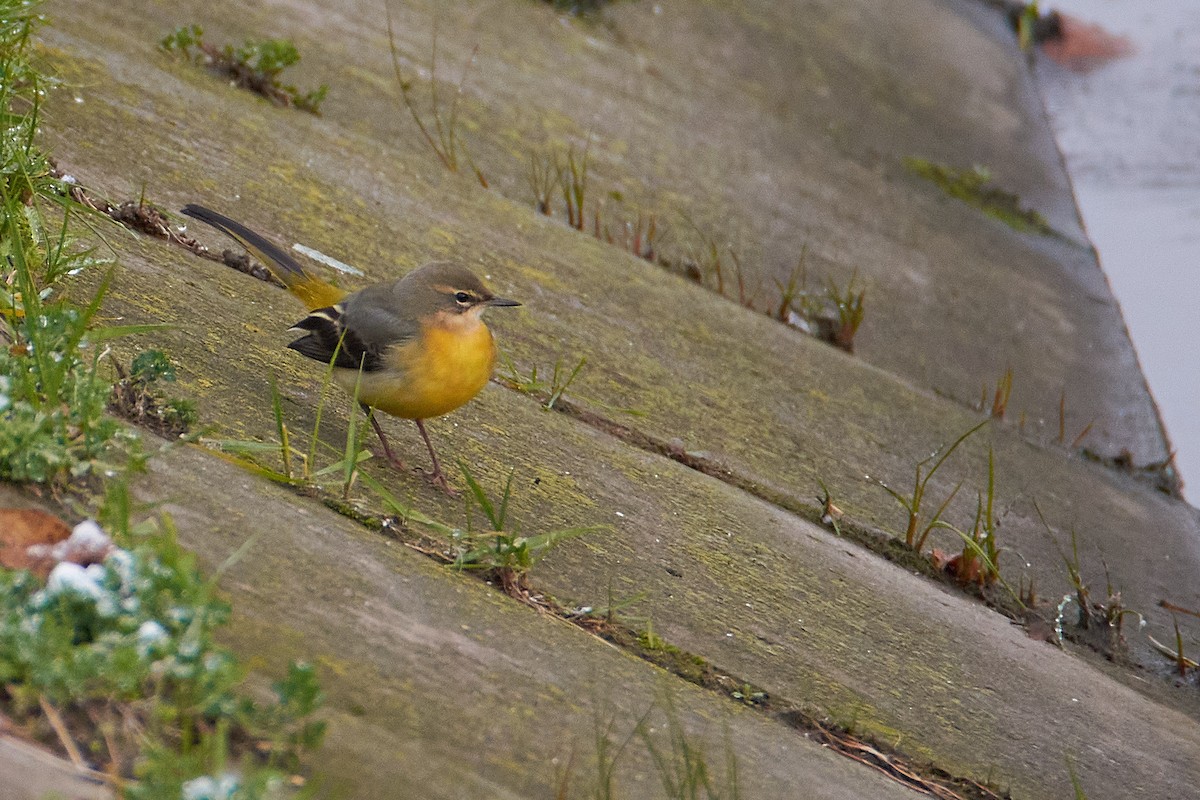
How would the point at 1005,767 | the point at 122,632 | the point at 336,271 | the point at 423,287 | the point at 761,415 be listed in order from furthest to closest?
the point at 761,415 < the point at 336,271 < the point at 423,287 < the point at 1005,767 < the point at 122,632

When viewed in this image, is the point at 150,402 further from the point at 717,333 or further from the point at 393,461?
the point at 717,333

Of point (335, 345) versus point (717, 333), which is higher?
point (717, 333)

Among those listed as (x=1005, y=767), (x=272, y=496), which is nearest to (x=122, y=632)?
(x=272, y=496)

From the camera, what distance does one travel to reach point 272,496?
263cm

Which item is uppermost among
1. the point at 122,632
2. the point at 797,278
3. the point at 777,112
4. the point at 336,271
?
the point at 777,112

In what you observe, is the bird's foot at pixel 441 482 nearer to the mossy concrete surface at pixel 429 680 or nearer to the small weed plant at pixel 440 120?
the mossy concrete surface at pixel 429 680

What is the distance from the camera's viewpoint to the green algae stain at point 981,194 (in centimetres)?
696

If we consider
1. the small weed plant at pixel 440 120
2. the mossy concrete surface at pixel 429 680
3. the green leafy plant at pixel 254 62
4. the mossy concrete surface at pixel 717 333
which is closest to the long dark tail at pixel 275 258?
the mossy concrete surface at pixel 717 333

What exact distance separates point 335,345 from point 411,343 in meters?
0.20

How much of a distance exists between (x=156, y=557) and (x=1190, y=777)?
2.59 meters

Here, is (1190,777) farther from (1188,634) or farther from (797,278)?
(797,278)

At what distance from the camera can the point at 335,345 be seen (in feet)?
11.0

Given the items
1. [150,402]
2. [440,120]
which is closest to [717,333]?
[440,120]

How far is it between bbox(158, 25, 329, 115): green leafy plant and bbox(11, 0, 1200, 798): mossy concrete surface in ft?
0.34
